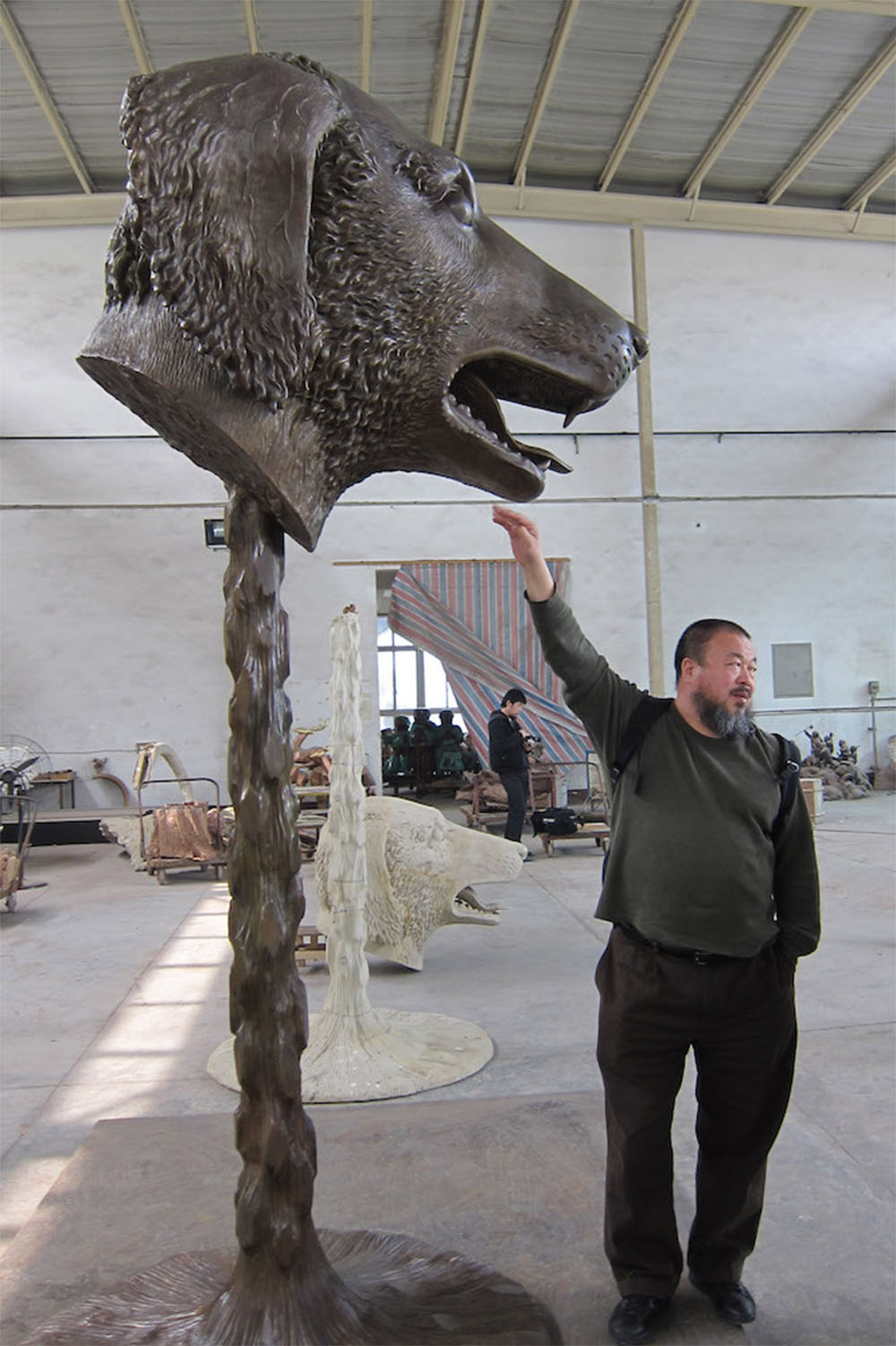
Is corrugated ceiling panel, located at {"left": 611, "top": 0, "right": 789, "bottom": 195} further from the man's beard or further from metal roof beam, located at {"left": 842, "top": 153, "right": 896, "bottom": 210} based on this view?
the man's beard

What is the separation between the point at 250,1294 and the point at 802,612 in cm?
1100

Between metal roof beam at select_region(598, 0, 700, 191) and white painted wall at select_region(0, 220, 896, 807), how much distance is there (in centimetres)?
78

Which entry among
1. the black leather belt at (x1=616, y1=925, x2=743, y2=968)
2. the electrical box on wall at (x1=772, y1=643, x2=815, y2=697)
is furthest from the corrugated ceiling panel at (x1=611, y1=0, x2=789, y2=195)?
the black leather belt at (x1=616, y1=925, x2=743, y2=968)

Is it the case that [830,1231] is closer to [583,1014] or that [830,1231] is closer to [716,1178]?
[716,1178]

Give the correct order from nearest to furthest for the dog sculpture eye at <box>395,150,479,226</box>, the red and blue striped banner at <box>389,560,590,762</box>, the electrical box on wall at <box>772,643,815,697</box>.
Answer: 1. the dog sculpture eye at <box>395,150,479,226</box>
2. the red and blue striped banner at <box>389,560,590,762</box>
3. the electrical box on wall at <box>772,643,815,697</box>

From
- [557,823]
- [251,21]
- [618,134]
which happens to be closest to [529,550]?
[557,823]

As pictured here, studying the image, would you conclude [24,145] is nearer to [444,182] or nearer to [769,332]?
[769,332]

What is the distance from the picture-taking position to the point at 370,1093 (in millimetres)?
3324

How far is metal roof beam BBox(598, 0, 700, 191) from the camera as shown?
306 inches

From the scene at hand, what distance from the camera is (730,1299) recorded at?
6.08 feet

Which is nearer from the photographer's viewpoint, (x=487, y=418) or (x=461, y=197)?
(x=461, y=197)

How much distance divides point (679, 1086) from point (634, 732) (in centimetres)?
71

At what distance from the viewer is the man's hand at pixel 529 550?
172cm

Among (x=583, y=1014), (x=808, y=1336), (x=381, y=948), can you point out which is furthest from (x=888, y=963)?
(x=808, y=1336)
